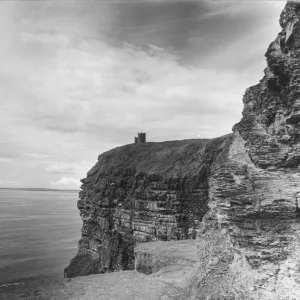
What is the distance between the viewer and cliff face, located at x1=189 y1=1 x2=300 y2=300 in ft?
28.5

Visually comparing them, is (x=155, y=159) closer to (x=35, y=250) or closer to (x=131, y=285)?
(x=131, y=285)

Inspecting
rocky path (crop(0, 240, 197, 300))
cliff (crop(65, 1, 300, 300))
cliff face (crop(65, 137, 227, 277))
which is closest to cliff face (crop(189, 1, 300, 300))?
cliff (crop(65, 1, 300, 300))

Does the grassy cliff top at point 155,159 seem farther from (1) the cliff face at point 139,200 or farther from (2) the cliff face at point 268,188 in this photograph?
(2) the cliff face at point 268,188

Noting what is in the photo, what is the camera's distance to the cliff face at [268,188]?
8695 mm

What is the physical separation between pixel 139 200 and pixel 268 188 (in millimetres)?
25825

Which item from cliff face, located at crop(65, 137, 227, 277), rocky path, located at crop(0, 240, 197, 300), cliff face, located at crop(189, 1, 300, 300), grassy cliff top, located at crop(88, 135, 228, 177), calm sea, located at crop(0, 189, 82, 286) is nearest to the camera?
cliff face, located at crop(189, 1, 300, 300)

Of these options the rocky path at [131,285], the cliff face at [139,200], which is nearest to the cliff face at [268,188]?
the rocky path at [131,285]

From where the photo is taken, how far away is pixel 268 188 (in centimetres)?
916

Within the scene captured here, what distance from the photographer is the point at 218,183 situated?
33.3 ft

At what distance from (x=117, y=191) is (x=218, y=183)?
2920cm

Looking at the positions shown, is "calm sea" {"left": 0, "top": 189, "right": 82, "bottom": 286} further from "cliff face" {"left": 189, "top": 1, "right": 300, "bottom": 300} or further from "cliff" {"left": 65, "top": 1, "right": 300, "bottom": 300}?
"cliff face" {"left": 189, "top": 1, "right": 300, "bottom": 300}

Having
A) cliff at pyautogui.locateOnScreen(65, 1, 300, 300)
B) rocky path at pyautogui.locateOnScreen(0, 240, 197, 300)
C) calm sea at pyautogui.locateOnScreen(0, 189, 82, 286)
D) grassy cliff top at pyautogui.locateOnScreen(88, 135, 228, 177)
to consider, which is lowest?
calm sea at pyautogui.locateOnScreen(0, 189, 82, 286)

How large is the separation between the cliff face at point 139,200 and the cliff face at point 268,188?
20.4m

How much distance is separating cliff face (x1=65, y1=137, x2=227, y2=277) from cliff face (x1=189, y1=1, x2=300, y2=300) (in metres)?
20.4
